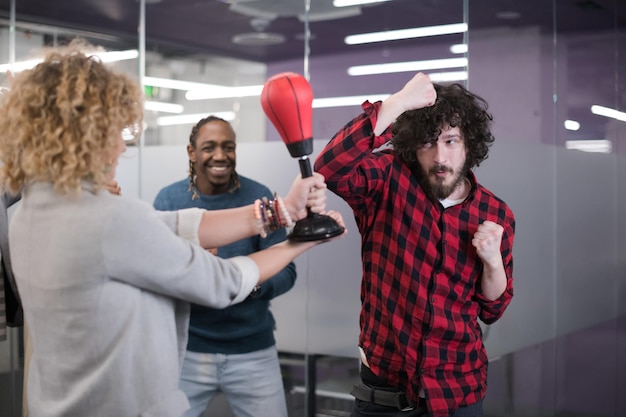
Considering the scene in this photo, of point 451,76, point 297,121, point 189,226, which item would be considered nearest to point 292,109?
point 297,121

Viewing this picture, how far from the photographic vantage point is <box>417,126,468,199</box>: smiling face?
2.16 metres

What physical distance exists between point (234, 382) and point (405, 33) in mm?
1687

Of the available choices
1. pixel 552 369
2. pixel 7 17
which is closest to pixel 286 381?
pixel 552 369

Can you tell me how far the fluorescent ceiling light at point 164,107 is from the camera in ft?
13.1

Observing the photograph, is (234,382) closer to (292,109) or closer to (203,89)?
(292,109)

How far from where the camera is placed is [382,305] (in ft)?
7.04

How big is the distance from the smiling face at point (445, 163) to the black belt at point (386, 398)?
55 cm

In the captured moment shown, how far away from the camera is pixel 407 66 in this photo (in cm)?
347

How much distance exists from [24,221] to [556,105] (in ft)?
8.97

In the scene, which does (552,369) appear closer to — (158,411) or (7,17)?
(158,411)

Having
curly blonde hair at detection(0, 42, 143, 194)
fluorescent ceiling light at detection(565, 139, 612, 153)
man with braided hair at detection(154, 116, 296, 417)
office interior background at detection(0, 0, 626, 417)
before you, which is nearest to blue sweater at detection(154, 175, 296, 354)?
man with braided hair at detection(154, 116, 296, 417)

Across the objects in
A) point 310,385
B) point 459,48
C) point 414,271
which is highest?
point 459,48

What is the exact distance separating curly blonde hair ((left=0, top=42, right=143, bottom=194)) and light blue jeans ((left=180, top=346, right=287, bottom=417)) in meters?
1.45

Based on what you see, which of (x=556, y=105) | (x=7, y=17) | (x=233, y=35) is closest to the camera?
(x=556, y=105)
